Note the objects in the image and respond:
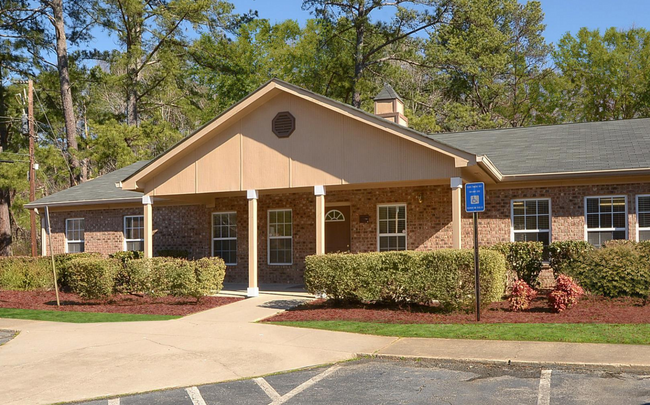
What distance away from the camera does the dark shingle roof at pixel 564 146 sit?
1645 cm

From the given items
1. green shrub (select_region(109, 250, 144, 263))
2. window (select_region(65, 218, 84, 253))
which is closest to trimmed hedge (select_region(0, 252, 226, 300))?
green shrub (select_region(109, 250, 144, 263))

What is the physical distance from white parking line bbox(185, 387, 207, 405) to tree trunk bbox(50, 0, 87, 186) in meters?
26.4

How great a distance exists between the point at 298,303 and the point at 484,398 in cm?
872

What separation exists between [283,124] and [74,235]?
11.5 m

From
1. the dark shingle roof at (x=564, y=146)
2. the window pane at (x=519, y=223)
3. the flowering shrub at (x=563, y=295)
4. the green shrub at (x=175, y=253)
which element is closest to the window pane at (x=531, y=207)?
the window pane at (x=519, y=223)

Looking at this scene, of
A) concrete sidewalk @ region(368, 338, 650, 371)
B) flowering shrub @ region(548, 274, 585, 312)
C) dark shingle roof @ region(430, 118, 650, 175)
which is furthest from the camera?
dark shingle roof @ region(430, 118, 650, 175)

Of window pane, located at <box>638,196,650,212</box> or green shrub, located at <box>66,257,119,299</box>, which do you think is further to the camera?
window pane, located at <box>638,196,650,212</box>

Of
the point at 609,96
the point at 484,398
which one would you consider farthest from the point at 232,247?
the point at 609,96

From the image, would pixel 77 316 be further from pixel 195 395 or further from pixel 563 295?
pixel 563 295

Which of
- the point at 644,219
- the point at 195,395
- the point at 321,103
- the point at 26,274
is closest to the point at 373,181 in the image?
the point at 321,103

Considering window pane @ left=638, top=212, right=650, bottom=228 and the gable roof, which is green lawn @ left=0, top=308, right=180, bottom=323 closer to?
the gable roof

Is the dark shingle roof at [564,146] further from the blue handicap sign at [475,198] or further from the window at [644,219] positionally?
the blue handicap sign at [475,198]

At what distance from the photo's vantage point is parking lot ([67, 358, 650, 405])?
7117mm

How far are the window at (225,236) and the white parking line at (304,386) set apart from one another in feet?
42.1
